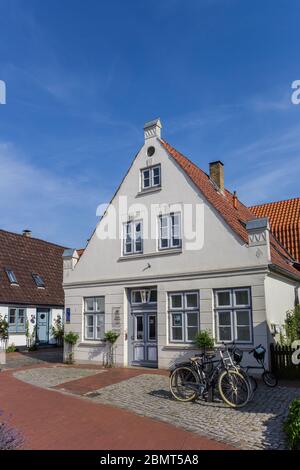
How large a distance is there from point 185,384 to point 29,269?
19.6 meters

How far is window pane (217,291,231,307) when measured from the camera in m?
13.9

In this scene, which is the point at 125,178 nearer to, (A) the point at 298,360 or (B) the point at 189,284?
(B) the point at 189,284

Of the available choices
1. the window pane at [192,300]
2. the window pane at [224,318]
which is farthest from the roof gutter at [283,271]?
the window pane at [192,300]

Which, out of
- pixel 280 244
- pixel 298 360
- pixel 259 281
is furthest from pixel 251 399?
pixel 280 244

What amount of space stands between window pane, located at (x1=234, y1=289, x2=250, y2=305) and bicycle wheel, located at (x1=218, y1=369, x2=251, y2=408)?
14.1 ft

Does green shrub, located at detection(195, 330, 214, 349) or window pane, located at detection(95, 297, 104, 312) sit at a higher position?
window pane, located at detection(95, 297, 104, 312)

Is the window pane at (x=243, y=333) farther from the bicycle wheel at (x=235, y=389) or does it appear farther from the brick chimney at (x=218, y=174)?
the brick chimney at (x=218, y=174)

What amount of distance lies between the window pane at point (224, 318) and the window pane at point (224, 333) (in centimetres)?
14

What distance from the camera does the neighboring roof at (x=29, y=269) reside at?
24659mm

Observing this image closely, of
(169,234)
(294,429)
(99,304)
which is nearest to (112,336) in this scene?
(99,304)

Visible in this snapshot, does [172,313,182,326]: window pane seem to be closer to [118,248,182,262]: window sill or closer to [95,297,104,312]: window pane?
[118,248,182,262]: window sill

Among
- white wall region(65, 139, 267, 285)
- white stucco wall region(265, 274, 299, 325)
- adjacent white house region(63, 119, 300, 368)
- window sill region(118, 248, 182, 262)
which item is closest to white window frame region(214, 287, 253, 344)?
adjacent white house region(63, 119, 300, 368)

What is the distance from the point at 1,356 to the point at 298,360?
1479 cm

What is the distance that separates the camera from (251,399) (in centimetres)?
975
